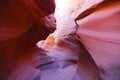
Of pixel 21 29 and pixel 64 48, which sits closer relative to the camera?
pixel 21 29

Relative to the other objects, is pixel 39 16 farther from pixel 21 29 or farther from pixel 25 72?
pixel 25 72

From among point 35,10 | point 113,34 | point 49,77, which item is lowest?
point 49,77

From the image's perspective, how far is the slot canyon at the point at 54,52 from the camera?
789mm

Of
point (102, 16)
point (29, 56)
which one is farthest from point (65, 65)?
point (102, 16)

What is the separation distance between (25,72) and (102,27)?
0.38 meters

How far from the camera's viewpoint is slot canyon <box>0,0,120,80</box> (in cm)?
79

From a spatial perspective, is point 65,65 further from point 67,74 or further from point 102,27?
point 102,27

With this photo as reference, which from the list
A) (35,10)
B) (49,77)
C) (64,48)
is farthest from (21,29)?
(64,48)

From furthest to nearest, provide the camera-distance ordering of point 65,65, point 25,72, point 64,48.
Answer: point 64,48 → point 65,65 → point 25,72

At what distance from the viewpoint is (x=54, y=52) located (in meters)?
1.14

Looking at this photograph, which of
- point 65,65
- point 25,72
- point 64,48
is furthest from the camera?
point 64,48

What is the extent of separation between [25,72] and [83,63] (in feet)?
0.76

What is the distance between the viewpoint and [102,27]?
94 centimetres

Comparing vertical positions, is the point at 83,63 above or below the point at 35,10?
below
